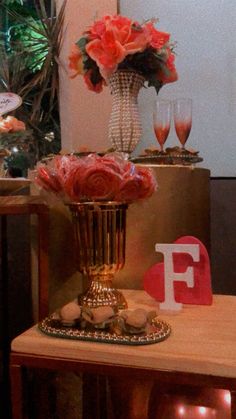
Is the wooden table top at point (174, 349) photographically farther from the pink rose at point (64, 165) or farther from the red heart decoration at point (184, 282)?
the pink rose at point (64, 165)

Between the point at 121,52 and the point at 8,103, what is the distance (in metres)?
0.50

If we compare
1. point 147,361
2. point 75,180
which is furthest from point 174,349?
point 75,180

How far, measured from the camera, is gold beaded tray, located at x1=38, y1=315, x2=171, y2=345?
843 mm

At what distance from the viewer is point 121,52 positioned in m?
1.24

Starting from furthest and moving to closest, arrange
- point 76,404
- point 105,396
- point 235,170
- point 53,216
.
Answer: point 235,170 → point 53,216 → point 76,404 → point 105,396

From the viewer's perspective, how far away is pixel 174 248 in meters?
1.07

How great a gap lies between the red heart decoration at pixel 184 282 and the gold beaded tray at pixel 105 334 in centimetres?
19

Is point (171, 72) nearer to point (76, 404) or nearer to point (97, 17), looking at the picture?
point (97, 17)

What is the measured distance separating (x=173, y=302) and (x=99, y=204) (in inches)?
11.7

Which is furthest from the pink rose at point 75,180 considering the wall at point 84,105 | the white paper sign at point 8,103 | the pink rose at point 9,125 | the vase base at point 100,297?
the wall at point 84,105

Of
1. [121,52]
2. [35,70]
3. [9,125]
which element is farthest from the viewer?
[35,70]

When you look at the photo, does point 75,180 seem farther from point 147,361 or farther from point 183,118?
point 183,118

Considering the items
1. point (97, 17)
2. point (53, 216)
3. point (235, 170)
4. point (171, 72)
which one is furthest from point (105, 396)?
point (97, 17)

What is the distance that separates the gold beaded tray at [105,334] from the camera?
0.84m
